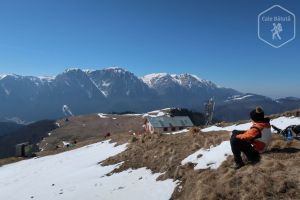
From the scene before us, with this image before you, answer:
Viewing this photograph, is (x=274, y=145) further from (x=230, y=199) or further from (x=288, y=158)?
(x=230, y=199)

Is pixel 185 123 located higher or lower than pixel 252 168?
lower

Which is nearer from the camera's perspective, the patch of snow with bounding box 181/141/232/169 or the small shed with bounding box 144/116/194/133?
the patch of snow with bounding box 181/141/232/169

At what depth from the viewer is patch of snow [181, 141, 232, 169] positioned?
1852 cm

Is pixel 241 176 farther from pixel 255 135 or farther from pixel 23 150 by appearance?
pixel 23 150

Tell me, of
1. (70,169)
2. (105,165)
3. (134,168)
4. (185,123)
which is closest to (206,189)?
(134,168)

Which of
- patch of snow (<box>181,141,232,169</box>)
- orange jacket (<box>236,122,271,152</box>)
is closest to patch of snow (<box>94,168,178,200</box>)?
patch of snow (<box>181,141,232,169</box>)

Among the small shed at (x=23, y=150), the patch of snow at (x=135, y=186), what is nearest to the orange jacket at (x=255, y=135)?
the patch of snow at (x=135, y=186)

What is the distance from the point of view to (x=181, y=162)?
70.2 feet

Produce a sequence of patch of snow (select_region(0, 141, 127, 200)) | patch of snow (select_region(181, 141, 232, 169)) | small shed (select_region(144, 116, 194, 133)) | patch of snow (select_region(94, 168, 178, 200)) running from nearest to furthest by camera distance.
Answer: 1. patch of snow (select_region(94, 168, 178, 200))
2. patch of snow (select_region(181, 141, 232, 169))
3. patch of snow (select_region(0, 141, 127, 200))
4. small shed (select_region(144, 116, 194, 133))

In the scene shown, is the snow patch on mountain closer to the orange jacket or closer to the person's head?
the orange jacket

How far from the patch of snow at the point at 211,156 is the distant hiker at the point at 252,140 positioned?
246 cm

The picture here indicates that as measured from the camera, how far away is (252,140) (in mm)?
15695

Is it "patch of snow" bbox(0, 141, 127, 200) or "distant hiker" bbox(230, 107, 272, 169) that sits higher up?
"distant hiker" bbox(230, 107, 272, 169)

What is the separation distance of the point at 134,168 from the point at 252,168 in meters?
11.8
